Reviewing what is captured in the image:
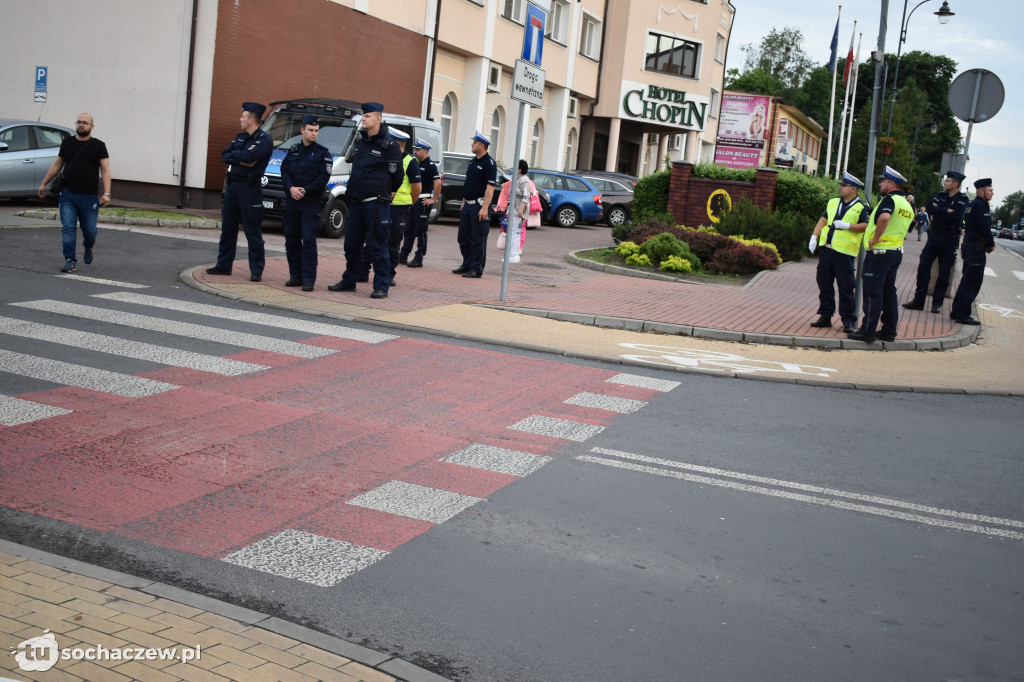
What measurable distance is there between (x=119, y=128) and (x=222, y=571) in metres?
20.9

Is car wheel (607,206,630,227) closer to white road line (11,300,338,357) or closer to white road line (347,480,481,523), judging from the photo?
white road line (11,300,338,357)

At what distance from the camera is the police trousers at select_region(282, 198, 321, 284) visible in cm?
1228

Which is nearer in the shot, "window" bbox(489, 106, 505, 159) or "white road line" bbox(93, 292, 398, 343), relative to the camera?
"white road line" bbox(93, 292, 398, 343)

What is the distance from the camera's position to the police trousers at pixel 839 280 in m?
12.5

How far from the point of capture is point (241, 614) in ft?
13.3

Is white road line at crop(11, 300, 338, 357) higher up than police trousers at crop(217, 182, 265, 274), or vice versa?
police trousers at crop(217, 182, 265, 274)

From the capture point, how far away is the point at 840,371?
10.5 meters

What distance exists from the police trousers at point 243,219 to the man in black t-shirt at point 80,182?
4.60ft

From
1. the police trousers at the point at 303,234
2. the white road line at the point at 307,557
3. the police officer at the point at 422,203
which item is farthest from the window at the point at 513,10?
the white road line at the point at 307,557

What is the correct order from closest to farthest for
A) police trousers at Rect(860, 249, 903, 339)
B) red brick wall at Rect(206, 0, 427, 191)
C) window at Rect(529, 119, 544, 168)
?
police trousers at Rect(860, 249, 903, 339) → red brick wall at Rect(206, 0, 427, 191) → window at Rect(529, 119, 544, 168)

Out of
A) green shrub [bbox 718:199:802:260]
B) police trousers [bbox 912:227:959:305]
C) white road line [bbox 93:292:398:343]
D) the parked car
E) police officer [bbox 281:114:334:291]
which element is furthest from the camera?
the parked car

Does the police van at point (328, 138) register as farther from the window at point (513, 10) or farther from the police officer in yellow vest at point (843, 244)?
the window at point (513, 10)

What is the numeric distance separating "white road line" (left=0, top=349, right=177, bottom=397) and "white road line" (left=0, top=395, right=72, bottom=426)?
0.54 m

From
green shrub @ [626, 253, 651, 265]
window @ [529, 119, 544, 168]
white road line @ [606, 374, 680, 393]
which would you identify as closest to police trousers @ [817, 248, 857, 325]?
white road line @ [606, 374, 680, 393]
